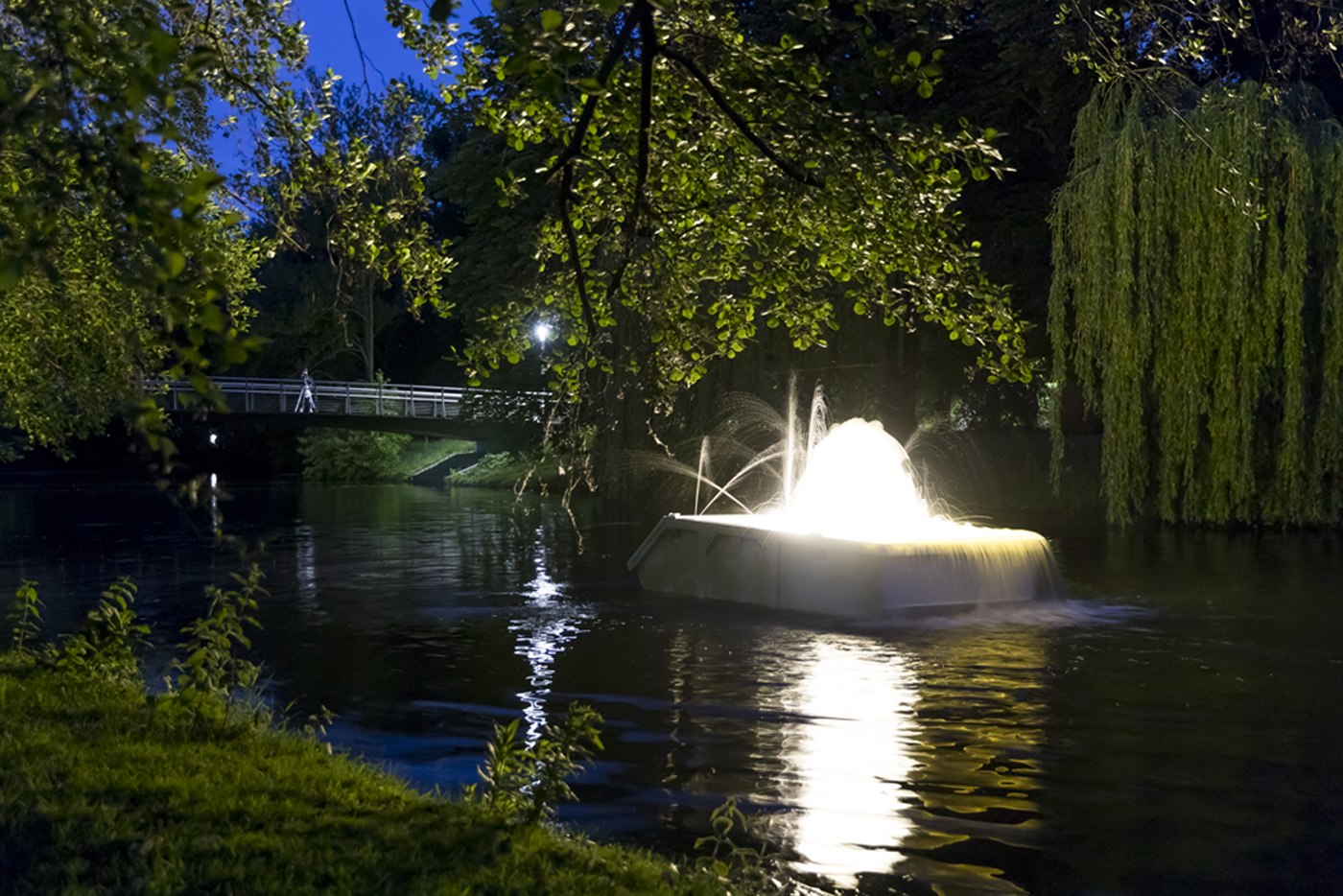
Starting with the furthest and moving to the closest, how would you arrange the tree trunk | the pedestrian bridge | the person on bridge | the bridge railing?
the tree trunk, the person on bridge, the bridge railing, the pedestrian bridge

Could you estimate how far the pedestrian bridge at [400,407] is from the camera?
4350 cm

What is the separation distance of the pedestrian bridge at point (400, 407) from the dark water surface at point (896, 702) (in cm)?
1729

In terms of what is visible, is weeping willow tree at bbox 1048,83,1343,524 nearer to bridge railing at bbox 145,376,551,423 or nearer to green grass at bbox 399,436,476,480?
bridge railing at bbox 145,376,551,423

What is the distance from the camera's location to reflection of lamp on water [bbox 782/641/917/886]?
23.4 feet

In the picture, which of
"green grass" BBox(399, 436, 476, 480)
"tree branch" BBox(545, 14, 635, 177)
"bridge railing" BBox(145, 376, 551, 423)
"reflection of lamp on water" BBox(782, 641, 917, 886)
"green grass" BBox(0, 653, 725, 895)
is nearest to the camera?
"green grass" BBox(0, 653, 725, 895)

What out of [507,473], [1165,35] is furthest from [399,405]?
[1165,35]

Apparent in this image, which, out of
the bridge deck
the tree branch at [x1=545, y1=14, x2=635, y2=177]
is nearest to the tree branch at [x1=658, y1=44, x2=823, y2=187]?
the tree branch at [x1=545, y1=14, x2=635, y2=177]

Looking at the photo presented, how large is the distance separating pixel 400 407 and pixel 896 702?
51802mm

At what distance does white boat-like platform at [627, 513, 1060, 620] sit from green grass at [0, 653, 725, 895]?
8.56 metres

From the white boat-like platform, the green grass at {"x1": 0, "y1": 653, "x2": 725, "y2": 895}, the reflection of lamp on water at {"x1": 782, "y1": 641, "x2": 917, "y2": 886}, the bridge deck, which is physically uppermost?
the bridge deck

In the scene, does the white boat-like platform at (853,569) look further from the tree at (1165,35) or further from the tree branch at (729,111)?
the tree branch at (729,111)

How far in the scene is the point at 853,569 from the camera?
15758mm

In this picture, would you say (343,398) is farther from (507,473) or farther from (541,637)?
(541,637)

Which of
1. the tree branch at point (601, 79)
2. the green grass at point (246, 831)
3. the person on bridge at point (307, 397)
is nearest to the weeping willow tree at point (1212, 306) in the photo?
the tree branch at point (601, 79)
